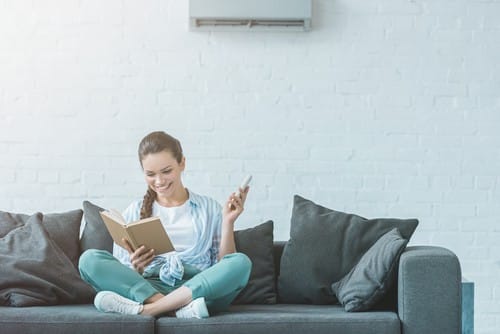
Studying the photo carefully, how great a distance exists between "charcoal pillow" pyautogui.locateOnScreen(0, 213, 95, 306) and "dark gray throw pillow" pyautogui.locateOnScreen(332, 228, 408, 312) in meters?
1.16

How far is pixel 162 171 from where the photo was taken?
388 centimetres

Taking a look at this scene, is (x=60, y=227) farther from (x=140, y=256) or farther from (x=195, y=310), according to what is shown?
(x=195, y=310)

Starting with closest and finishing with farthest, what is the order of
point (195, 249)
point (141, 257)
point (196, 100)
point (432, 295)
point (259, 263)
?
point (432, 295) < point (141, 257) < point (195, 249) < point (259, 263) < point (196, 100)

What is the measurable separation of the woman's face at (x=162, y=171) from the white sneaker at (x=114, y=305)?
22.2 inches

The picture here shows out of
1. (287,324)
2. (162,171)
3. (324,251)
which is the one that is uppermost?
(162,171)

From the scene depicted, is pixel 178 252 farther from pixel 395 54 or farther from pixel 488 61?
pixel 488 61

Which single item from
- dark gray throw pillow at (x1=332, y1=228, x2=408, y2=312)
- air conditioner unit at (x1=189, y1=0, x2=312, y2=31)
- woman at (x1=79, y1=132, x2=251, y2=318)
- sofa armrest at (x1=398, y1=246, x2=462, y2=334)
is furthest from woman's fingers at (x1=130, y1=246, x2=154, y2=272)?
air conditioner unit at (x1=189, y1=0, x2=312, y2=31)

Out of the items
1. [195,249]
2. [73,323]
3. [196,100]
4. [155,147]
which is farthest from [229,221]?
[196,100]

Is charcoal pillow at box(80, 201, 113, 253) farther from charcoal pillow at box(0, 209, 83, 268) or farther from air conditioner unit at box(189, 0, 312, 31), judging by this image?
air conditioner unit at box(189, 0, 312, 31)

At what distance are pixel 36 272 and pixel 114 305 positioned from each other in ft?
1.67

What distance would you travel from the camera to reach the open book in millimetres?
3588

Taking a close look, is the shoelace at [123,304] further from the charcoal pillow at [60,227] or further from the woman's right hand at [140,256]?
the charcoal pillow at [60,227]

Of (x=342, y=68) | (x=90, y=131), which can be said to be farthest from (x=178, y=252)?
(x=342, y=68)

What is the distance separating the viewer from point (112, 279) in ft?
11.9
